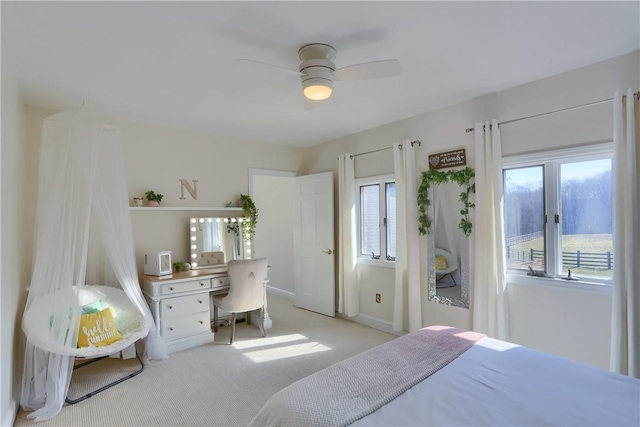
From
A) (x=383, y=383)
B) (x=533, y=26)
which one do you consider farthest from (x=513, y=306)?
(x=533, y=26)

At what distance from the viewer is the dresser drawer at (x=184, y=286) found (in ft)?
11.3

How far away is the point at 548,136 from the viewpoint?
8.83ft

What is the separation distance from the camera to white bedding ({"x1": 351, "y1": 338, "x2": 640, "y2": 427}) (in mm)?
1266

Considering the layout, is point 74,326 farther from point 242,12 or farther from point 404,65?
point 404,65

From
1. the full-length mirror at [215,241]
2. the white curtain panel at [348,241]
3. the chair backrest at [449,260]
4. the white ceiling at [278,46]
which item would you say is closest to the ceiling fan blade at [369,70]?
the white ceiling at [278,46]

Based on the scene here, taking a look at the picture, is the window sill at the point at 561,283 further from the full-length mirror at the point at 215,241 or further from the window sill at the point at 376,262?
the full-length mirror at the point at 215,241

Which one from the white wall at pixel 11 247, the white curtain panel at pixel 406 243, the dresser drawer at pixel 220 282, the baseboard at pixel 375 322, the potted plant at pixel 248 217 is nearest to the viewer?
the white wall at pixel 11 247

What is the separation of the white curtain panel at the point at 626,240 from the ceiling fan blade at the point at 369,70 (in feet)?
5.49

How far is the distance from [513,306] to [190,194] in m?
3.82

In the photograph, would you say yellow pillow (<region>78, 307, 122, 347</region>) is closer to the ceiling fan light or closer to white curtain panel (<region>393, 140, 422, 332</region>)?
the ceiling fan light

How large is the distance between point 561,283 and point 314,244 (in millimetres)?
3030

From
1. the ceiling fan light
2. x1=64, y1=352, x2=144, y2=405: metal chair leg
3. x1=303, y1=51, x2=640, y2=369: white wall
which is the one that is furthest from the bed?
x1=64, y1=352, x2=144, y2=405: metal chair leg

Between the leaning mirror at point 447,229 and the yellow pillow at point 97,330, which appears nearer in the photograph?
the yellow pillow at point 97,330

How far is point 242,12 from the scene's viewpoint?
177cm
